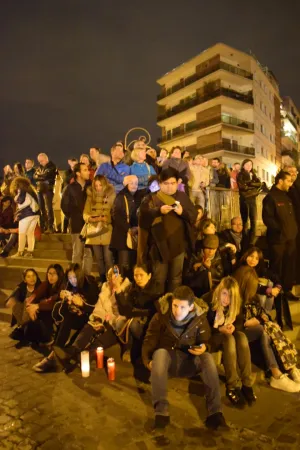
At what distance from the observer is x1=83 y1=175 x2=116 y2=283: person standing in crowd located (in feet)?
21.1

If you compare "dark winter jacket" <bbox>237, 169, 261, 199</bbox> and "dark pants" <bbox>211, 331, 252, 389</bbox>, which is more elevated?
"dark winter jacket" <bbox>237, 169, 261, 199</bbox>

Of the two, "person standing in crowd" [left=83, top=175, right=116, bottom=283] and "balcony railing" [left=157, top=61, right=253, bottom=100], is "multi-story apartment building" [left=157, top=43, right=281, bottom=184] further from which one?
"person standing in crowd" [left=83, top=175, right=116, bottom=283]

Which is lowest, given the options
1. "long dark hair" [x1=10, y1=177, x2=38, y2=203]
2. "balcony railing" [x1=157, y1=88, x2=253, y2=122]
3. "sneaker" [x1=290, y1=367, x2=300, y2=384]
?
"sneaker" [x1=290, y1=367, x2=300, y2=384]

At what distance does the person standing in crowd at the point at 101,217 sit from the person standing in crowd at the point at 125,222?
0.70 feet

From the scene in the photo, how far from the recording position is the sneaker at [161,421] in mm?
3621

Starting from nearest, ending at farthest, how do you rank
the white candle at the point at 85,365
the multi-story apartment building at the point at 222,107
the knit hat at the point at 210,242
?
the white candle at the point at 85,365 < the knit hat at the point at 210,242 < the multi-story apartment building at the point at 222,107

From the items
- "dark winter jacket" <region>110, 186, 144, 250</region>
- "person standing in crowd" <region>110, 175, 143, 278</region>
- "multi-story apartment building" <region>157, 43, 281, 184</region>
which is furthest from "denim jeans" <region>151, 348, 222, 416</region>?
"multi-story apartment building" <region>157, 43, 281, 184</region>

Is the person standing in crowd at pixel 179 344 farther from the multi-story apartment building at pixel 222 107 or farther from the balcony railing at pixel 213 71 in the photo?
the balcony railing at pixel 213 71

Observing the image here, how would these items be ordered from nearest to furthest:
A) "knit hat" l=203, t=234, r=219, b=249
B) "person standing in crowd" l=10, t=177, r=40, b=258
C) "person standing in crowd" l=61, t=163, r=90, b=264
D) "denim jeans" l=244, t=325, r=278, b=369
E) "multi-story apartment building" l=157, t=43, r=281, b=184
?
1. "denim jeans" l=244, t=325, r=278, b=369
2. "knit hat" l=203, t=234, r=219, b=249
3. "person standing in crowd" l=61, t=163, r=90, b=264
4. "person standing in crowd" l=10, t=177, r=40, b=258
5. "multi-story apartment building" l=157, t=43, r=281, b=184

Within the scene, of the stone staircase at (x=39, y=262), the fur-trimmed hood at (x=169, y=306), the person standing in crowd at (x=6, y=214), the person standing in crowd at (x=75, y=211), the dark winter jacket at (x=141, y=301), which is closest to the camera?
the fur-trimmed hood at (x=169, y=306)

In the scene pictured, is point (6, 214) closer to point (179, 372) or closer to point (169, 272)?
point (169, 272)

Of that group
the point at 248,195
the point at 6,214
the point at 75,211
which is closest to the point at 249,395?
the point at 75,211

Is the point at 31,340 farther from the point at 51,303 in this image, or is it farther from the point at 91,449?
the point at 91,449

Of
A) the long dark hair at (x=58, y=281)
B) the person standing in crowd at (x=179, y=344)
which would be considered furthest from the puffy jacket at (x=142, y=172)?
the person standing in crowd at (x=179, y=344)
